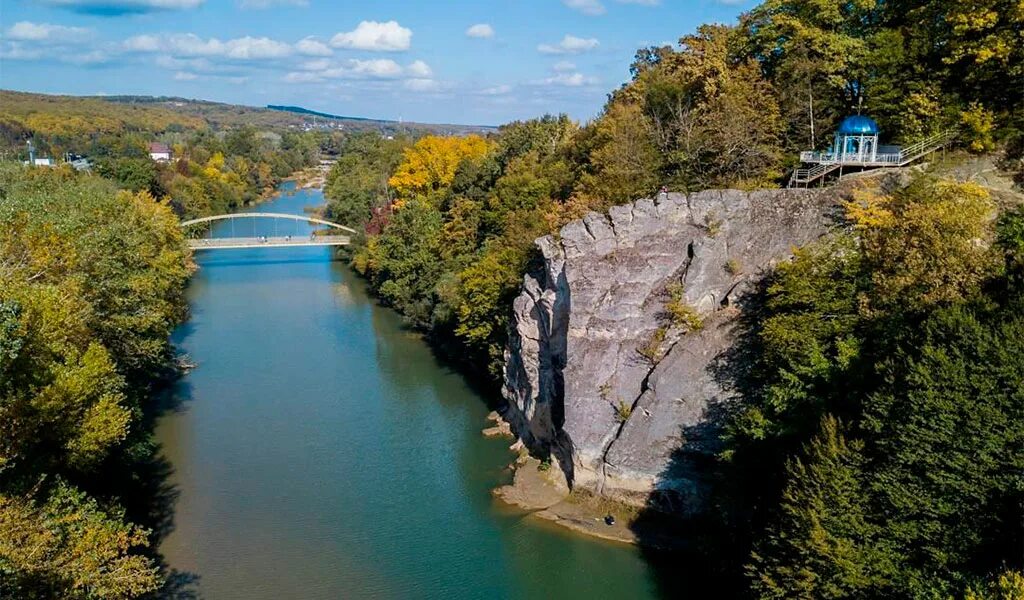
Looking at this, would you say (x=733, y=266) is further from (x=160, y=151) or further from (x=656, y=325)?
(x=160, y=151)

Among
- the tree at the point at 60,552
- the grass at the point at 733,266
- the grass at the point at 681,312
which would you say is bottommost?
the tree at the point at 60,552

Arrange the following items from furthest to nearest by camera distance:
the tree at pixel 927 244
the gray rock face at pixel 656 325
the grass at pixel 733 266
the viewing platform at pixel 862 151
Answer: the viewing platform at pixel 862 151 → the grass at pixel 733 266 → the gray rock face at pixel 656 325 → the tree at pixel 927 244

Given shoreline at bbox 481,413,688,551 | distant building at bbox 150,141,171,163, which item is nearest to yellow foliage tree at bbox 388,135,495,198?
shoreline at bbox 481,413,688,551

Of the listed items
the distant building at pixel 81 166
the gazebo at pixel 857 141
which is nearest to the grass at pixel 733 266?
the gazebo at pixel 857 141

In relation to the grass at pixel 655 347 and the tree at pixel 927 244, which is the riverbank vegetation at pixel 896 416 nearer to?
the tree at pixel 927 244

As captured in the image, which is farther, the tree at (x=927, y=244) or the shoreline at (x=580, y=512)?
the shoreline at (x=580, y=512)

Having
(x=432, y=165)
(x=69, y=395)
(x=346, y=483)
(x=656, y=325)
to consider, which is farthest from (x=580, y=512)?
(x=432, y=165)
